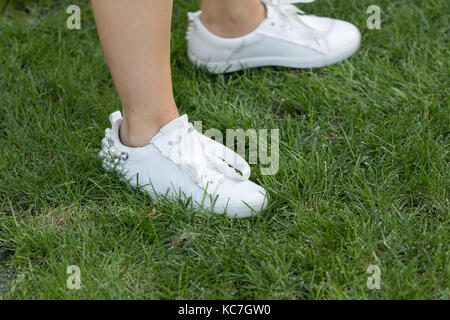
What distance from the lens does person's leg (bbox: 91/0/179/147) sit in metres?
1.22

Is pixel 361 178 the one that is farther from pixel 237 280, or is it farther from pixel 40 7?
pixel 40 7

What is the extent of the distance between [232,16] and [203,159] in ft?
1.98

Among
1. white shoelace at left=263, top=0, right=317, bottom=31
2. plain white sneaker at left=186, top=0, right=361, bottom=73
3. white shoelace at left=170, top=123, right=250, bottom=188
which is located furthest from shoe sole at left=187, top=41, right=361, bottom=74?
white shoelace at left=170, top=123, right=250, bottom=188

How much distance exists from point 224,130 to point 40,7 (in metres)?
1.12

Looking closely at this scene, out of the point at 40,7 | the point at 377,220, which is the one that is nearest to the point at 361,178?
the point at 377,220

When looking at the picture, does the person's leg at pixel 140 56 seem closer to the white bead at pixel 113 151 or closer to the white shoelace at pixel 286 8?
the white bead at pixel 113 151

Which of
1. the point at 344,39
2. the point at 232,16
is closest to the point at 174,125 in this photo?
the point at 232,16

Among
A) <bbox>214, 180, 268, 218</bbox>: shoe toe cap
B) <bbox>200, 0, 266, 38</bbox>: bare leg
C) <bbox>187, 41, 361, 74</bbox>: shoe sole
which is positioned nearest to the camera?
<bbox>214, 180, 268, 218</bbox>: shoe toe cap

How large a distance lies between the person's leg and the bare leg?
53cm

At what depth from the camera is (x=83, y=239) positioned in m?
1.34

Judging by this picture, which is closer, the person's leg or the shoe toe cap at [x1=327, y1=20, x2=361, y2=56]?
the person's leg

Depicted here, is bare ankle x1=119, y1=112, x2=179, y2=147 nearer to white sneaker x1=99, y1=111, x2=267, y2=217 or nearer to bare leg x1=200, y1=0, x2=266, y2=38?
white sneaker x1=99, y1=111, x2=267, y2=217

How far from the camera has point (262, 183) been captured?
1476mm
